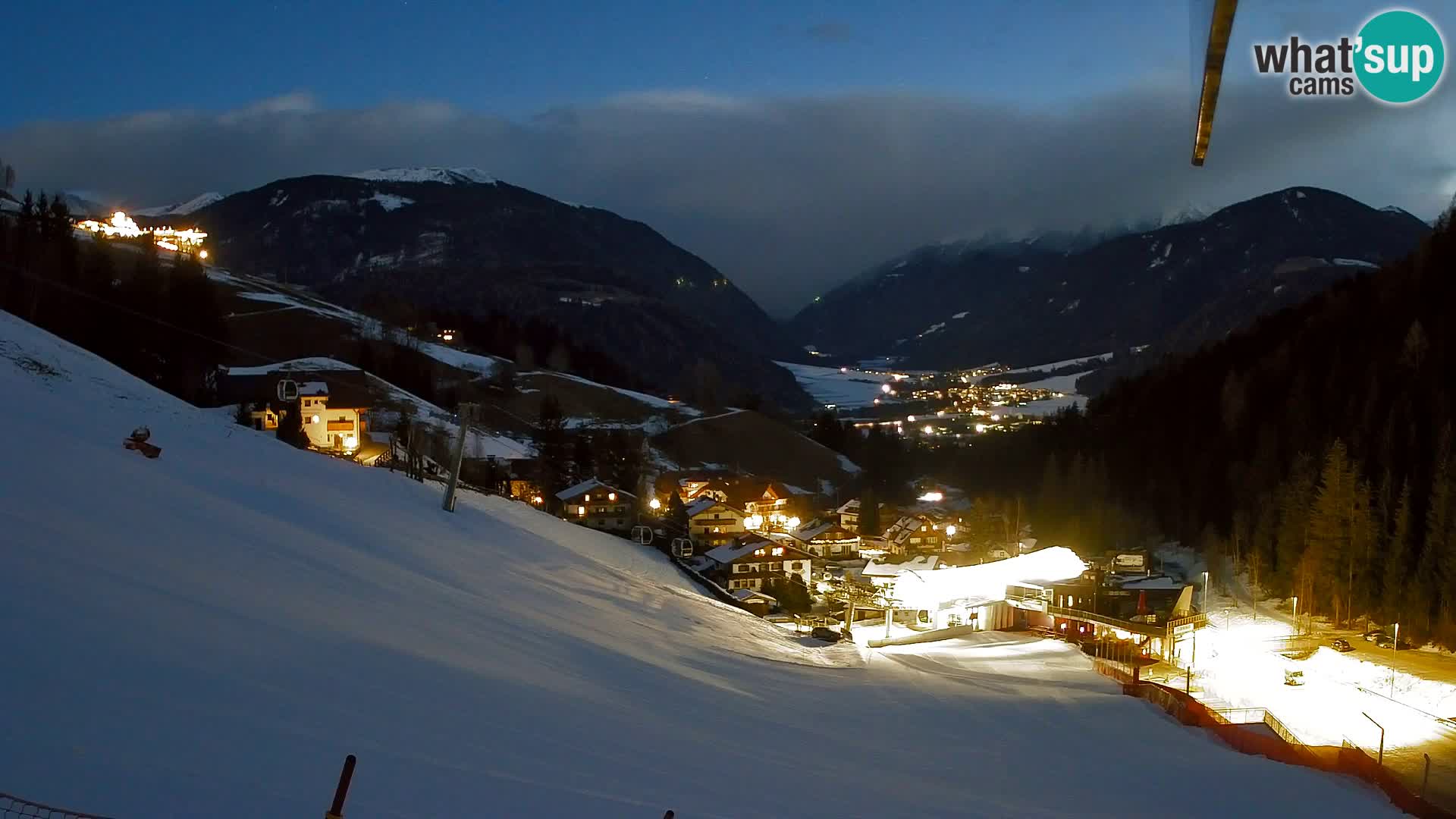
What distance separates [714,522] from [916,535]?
1257 cm

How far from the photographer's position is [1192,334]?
16838 cm

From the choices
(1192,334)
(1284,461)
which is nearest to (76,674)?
(1284,461)

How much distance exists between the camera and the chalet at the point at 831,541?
166 ft

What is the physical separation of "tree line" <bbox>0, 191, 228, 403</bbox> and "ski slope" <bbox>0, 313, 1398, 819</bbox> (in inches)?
1041

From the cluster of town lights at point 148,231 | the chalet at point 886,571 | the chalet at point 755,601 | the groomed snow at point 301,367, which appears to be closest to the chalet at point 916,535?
the chalet at point 886,571

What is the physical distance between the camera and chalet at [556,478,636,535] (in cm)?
4597

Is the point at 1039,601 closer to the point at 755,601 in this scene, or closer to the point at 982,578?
the point at 982,578

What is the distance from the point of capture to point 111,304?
148 feet

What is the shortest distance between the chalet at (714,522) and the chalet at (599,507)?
3431mm

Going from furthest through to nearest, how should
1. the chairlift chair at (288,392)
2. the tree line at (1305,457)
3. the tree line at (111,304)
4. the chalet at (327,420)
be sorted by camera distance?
the chalet at (327,420) < the chairlift chair at (288,392) < the tree line at (111,304) < the tree line at (1305,457)

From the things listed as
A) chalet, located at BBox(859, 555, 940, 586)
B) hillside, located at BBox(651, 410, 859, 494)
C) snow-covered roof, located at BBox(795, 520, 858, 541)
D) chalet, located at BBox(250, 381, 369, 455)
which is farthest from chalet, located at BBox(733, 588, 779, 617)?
hillside, located at BBox(651, 410, 859, 494)

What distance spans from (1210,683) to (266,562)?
22730 millimetres

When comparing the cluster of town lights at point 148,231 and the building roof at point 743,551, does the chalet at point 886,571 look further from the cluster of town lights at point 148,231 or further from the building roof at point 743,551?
the cluster of town lights at point 148,231

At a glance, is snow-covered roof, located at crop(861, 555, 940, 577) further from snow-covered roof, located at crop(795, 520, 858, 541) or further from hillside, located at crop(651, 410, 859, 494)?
hillside, located at crop(651, 410, 859, 494)
